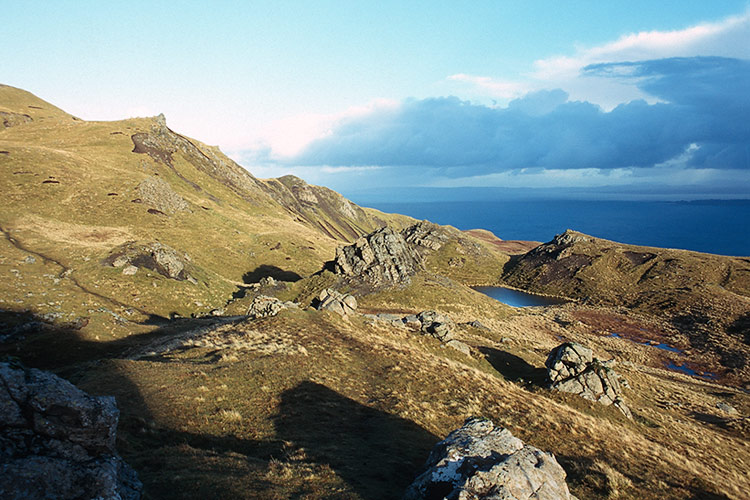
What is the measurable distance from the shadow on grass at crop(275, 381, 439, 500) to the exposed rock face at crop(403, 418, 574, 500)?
1.97m

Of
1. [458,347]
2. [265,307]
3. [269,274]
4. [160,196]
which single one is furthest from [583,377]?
[160,196]

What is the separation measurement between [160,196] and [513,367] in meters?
101

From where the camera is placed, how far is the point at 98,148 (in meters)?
117

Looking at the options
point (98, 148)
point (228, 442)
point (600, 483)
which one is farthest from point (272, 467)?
point (98, 148)

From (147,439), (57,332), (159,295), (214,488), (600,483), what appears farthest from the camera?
(159,295)

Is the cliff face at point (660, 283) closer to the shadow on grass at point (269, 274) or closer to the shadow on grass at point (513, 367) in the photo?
the shadow on grass at point (513, 367)

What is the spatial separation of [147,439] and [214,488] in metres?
6.12

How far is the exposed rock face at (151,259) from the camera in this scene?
2255 inches

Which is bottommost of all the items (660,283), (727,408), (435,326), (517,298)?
(517,298)

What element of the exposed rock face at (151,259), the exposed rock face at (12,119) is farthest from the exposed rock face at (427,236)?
the exposed rock face at (12,119)

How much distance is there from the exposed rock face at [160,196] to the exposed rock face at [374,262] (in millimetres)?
53688

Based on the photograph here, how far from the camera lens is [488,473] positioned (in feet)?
38.9

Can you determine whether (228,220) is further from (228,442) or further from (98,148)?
(228,442)

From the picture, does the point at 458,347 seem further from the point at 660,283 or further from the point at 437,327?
the point at 660,283
